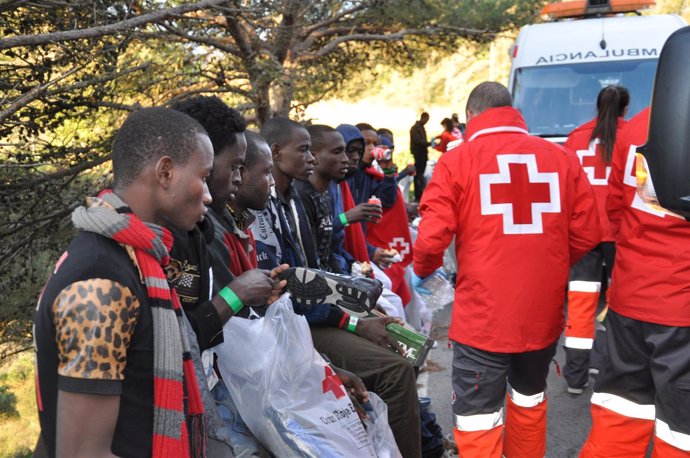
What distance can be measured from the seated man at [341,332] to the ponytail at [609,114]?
2.48 m

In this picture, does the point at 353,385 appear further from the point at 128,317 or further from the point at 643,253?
the point at 643,253

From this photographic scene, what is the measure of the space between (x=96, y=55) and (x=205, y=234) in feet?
8.37

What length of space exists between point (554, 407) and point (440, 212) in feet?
7.22

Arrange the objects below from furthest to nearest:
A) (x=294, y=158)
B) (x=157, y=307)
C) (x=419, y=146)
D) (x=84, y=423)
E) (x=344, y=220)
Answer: (x=419, y=146)
(x=344, y=220)
(x=294, y=158)
(x=157, y=307)
(x=84, y=423)

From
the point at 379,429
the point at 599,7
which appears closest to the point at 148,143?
the point at 379,429

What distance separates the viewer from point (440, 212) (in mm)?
3520

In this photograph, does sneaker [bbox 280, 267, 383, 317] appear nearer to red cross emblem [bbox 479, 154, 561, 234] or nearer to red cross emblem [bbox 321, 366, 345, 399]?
red cross emblem [bbox 321, 366, 345, 399]

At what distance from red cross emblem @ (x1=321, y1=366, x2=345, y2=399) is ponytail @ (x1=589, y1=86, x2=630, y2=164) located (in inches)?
127

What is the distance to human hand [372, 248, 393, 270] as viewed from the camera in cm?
508

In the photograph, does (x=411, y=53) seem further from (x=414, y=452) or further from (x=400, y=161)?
(x=400, y=161)

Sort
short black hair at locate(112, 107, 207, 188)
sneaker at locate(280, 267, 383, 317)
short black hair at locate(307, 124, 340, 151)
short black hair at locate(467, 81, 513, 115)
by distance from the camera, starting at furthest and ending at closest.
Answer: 1. short black hair at locate(307, 124, 340, 151)
2. short black hair at locate(467, 81, 513, 115)
3. sneaker at locate(280, 267, 383, 317)
4. short black hair at locate(112, 107, 207, 188)

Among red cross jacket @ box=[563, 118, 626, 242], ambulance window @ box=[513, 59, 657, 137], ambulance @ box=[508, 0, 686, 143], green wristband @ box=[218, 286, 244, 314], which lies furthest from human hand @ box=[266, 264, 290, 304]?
ambulance window @ box=[513, 59, 657, 137]

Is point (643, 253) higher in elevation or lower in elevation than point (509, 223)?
lower

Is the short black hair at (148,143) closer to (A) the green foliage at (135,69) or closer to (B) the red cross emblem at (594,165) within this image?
(A) the green foliage at (135,69)
